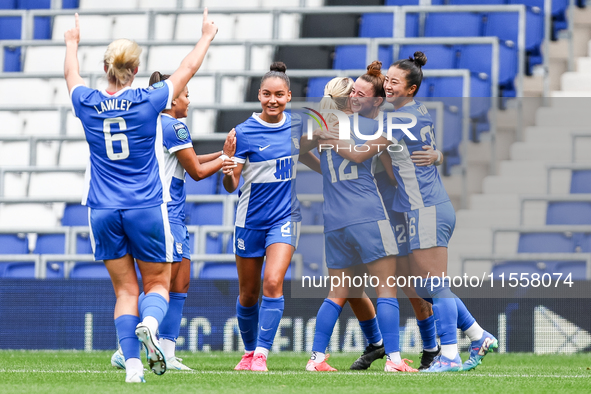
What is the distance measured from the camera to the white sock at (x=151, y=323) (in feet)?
13.3

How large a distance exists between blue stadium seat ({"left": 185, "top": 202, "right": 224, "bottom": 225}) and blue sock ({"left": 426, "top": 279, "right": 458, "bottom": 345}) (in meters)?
3.12

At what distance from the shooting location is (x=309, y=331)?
23.3 feet

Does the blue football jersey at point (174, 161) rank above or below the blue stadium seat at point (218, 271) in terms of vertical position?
above

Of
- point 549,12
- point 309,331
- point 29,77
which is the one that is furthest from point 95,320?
point 549,12

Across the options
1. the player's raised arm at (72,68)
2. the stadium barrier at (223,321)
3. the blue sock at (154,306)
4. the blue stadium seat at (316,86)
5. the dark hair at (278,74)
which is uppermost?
the blue stadium seat at (316,86)

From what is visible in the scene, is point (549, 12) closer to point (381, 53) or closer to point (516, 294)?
point (381, 53)

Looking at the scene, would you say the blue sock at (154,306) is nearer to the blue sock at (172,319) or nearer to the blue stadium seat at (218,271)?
the blue sock at (172,319)

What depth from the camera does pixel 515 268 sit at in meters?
7.07

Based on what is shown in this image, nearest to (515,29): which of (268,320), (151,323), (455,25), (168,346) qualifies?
(455,25)

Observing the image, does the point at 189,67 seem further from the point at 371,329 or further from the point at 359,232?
the point at 371,329

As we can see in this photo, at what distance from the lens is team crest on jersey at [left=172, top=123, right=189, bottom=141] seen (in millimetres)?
5309

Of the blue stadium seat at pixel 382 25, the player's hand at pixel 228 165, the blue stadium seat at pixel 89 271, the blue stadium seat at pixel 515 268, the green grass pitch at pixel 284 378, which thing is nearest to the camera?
the green grass pitch at pixel 284 378

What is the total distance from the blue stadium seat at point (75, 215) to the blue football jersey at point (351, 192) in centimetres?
357

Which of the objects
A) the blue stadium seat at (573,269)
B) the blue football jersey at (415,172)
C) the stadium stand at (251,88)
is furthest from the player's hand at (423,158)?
the blue stadium seat at (573,269)
